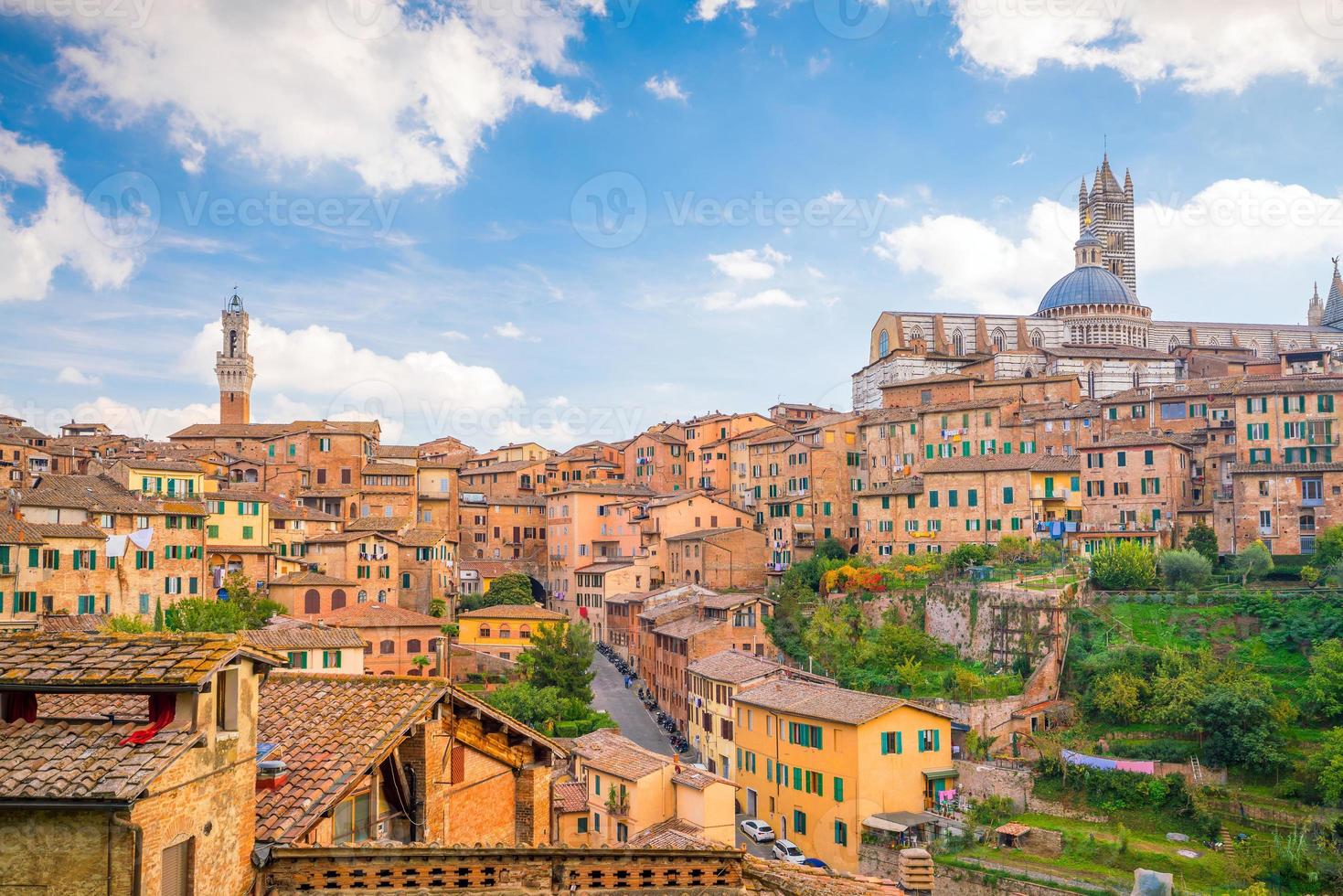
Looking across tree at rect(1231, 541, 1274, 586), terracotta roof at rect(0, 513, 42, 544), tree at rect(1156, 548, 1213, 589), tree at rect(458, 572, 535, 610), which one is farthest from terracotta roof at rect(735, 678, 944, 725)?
terracotta roof at rect(0, 513, 42, 544)

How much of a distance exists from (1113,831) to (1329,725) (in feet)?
31.0

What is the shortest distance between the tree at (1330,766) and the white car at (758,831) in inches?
740

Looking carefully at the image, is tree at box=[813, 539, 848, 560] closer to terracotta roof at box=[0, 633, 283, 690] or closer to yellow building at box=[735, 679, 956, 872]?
yellow building at box=[735, 679, 956, 872]

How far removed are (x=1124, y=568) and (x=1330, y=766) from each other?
16.7 metres

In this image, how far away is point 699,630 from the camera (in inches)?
2196

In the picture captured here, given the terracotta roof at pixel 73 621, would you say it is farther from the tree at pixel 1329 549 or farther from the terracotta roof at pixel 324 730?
the tree at pixel 1329 549

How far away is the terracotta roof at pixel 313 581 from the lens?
5853cm

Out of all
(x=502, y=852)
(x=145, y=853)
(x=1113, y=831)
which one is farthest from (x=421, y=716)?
(x=1113, y=831)

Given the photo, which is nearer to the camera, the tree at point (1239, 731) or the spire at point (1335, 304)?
the tree at point (1239, 731)

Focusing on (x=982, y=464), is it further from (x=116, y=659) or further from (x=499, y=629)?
(x=116, y=659)

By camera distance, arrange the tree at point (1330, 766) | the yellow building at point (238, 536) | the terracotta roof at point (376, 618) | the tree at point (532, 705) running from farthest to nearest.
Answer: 1. the yellow building at point (238, 536)
2. the terracotta roof at point (376, 618)
3. the tree at point (532, 705)
4. the tree at point (1330, 766)

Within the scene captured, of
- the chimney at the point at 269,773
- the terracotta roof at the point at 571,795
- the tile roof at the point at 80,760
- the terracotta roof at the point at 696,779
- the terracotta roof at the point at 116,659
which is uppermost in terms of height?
the terracotta roof at the point at 116,659

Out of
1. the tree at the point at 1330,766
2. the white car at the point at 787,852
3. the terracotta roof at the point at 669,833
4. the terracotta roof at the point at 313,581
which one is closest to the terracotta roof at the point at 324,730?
the terracotta roof at the point at 669,833

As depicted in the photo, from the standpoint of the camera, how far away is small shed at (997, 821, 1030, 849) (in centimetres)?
3872
